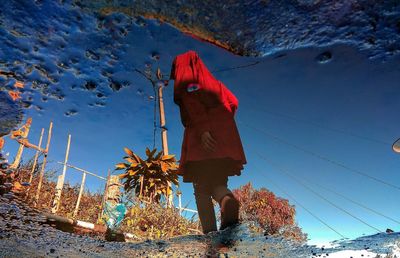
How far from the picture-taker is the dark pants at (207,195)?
2.01 meters

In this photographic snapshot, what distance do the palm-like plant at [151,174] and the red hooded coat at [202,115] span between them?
5.90 ft

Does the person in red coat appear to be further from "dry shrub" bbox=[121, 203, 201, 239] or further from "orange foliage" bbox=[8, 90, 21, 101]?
"dry shrub" bbox=[121, 203, 201, 239]

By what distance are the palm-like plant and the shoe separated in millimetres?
2042

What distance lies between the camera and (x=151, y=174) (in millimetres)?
4055

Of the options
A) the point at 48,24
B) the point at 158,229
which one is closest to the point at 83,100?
the point at 48,24

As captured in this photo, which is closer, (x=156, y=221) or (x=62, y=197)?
(x=156, y=221)

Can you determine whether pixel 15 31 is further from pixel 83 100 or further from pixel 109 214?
pixel 109 214

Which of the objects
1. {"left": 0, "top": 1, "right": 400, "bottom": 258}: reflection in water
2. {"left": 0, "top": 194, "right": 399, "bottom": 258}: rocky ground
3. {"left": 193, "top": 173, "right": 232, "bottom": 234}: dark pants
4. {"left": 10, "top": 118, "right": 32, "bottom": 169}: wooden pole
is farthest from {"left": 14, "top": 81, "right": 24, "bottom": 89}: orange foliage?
{"left": 193, "top": 173, "right": 232, "bottom": 234}: dark pants

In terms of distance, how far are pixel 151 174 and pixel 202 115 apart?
226cm

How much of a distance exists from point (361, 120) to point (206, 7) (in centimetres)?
193

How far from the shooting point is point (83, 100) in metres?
2.42

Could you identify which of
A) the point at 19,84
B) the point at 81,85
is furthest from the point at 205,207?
→ the point at 19,84

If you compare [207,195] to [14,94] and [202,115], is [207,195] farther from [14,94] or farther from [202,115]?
[14,94]

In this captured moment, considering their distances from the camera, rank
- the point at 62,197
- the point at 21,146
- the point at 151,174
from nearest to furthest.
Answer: the point at 21,146 → the point at 151,174 → the point at 62,197
